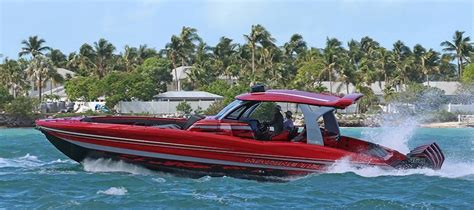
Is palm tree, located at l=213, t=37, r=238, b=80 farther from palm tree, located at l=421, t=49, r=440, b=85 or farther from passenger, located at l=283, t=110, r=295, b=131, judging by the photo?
passenger, located at l=283, t=110, r=295, b=131

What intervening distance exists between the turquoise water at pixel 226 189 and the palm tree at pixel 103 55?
69848 mm

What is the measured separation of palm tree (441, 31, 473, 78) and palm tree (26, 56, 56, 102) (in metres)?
45.1

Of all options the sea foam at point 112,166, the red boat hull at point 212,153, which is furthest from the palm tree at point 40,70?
the red boat hull at point 212,153

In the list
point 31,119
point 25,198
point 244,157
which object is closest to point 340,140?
point 244,157

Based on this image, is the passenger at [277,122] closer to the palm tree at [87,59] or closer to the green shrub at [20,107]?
the green shrub at [20,107]

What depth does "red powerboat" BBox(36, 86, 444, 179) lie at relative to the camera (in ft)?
49.3

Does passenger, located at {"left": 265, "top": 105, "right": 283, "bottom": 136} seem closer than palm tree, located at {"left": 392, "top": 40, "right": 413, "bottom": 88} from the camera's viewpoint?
Yes

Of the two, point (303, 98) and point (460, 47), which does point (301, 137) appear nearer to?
point (303, 98)

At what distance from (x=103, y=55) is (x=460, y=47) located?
41312 mm

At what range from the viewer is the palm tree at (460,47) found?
87500mm

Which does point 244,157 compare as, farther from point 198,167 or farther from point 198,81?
point 198,81

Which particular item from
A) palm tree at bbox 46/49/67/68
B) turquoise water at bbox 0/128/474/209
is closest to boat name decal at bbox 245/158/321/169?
turquoise water at bbox 0/128/474/209

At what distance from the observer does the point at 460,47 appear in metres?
87.7

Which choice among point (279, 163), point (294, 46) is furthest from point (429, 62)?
point (279, 163)
